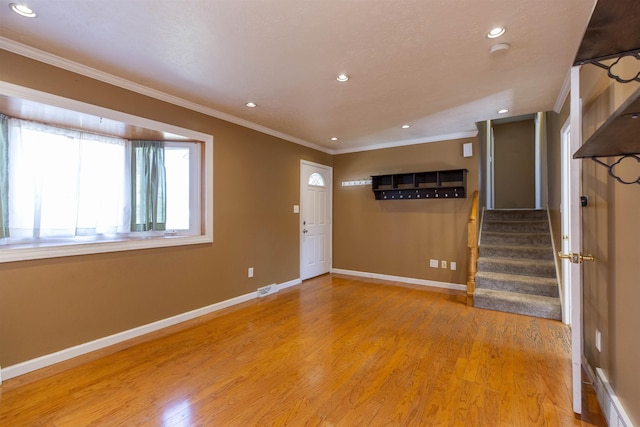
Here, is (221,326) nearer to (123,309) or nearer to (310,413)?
(123,309)

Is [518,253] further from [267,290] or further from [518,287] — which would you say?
[267,290]

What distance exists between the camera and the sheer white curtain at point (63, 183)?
2.42 m

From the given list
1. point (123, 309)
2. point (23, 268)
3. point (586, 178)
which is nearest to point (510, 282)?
point (586, 178)

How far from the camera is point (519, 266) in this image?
12.8 feet

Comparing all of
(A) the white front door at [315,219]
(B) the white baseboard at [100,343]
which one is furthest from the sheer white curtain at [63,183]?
(A) the white front door at [315,219]

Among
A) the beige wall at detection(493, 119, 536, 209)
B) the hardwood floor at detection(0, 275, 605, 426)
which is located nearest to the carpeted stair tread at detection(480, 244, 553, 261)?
the hardwood floor at detection(0, 275, 605, 426)

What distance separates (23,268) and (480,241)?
5.30m

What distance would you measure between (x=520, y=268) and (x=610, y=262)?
2427 mm

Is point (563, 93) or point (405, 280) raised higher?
point (563, 93)

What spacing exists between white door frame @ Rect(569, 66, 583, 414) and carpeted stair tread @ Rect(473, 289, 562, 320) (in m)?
1.89

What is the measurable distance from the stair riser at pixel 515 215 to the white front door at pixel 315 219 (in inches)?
112

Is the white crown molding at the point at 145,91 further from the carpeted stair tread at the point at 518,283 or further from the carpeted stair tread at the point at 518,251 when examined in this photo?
the carpeted stair tread at the point at 518,283

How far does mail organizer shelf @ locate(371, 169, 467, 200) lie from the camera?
4.47m

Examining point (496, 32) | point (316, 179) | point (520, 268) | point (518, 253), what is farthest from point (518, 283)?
point (316, 179)
